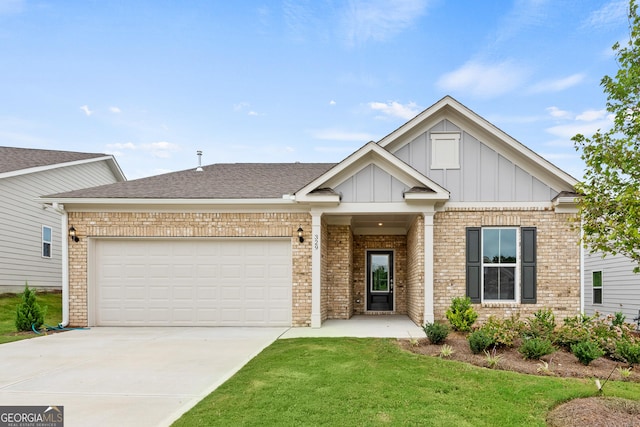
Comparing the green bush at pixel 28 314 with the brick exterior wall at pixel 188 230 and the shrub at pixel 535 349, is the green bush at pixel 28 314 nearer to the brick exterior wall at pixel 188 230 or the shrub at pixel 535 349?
the brick exterior wall at pixel 188 230

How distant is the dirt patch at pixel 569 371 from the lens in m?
4.39

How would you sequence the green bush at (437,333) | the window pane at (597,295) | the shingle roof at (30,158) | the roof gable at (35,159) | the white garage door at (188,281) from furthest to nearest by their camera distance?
the window pane at (597,295), the shingle roof at (30,158), the roof gable at (35,159), the white garage door at (188,281), the green bush at (437,333)

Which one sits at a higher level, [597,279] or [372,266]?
[372,266]

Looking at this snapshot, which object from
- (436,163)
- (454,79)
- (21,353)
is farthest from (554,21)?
(21,353)

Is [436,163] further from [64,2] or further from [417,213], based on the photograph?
[64,2]

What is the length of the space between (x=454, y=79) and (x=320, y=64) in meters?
5.00

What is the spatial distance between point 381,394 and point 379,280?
9390mm

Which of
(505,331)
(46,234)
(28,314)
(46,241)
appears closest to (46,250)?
(46,241)

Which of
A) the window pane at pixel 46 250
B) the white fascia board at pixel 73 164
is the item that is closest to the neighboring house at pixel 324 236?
the white fascia board at pixel 73 164

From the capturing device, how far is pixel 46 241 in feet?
55.7

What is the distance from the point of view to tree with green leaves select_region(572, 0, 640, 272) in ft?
15.4

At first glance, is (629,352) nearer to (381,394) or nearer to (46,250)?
(381,394)

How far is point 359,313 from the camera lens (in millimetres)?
14180

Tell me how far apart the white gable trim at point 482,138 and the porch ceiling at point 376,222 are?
6.60 feet
